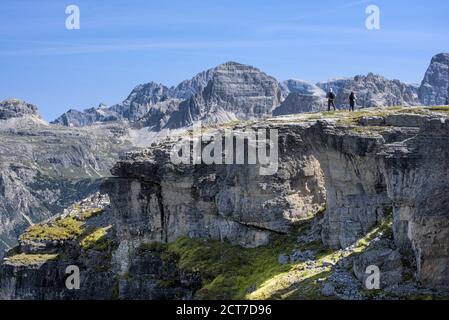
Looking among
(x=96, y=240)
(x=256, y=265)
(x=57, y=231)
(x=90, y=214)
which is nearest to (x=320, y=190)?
(x=256, y=265)

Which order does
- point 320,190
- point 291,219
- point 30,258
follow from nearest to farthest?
point 291,219, point 320,190, point 30,258

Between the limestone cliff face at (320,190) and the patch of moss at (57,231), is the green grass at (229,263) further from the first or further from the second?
the patch of moss at (57,231)

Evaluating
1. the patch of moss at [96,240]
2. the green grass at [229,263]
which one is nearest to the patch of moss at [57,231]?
the patch of moss at [96,240]

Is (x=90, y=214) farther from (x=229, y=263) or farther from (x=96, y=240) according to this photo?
(x=229, y=263)

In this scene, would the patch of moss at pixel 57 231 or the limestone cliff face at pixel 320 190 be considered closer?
the limestone cliff face at pixel 320 190
